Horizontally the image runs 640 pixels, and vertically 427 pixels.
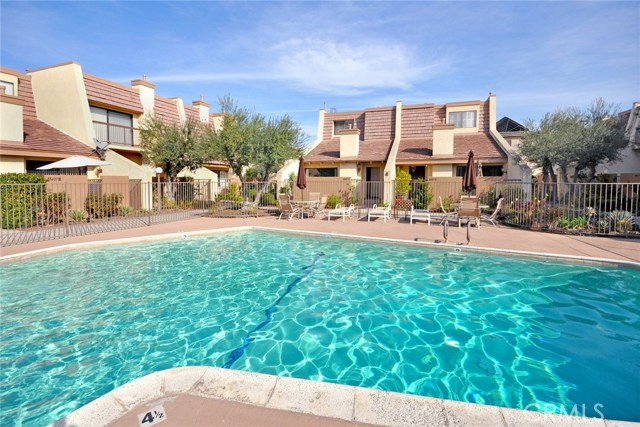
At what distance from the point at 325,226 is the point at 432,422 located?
37.3 ft

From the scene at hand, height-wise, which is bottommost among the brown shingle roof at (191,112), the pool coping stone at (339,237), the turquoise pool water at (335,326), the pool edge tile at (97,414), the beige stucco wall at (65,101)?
the turquoise pool water at (335,326)

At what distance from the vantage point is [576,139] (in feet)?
62.4

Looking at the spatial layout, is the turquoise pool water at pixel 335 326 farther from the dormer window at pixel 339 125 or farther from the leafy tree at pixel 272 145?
the dormer window at pixel 339 125

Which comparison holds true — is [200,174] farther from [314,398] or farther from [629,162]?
[629,162]

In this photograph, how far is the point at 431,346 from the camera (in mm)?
4934

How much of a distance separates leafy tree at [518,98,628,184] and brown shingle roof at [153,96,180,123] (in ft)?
78.6

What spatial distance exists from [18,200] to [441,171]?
2126 centimetres

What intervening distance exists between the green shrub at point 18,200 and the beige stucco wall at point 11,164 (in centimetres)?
216

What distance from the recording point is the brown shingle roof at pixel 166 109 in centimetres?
2378

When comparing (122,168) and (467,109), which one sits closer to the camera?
(122,168)

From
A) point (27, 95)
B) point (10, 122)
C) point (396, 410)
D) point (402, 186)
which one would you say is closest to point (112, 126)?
point (27, 95)

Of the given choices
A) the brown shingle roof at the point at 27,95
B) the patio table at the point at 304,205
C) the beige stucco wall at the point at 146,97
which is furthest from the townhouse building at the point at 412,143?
the brown shingle roof at the point at 27,95

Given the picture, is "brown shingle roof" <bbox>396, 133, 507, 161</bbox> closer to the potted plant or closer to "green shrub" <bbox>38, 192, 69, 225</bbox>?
the potted plant

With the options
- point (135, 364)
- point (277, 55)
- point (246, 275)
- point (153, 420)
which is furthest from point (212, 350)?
point (277, 55)
